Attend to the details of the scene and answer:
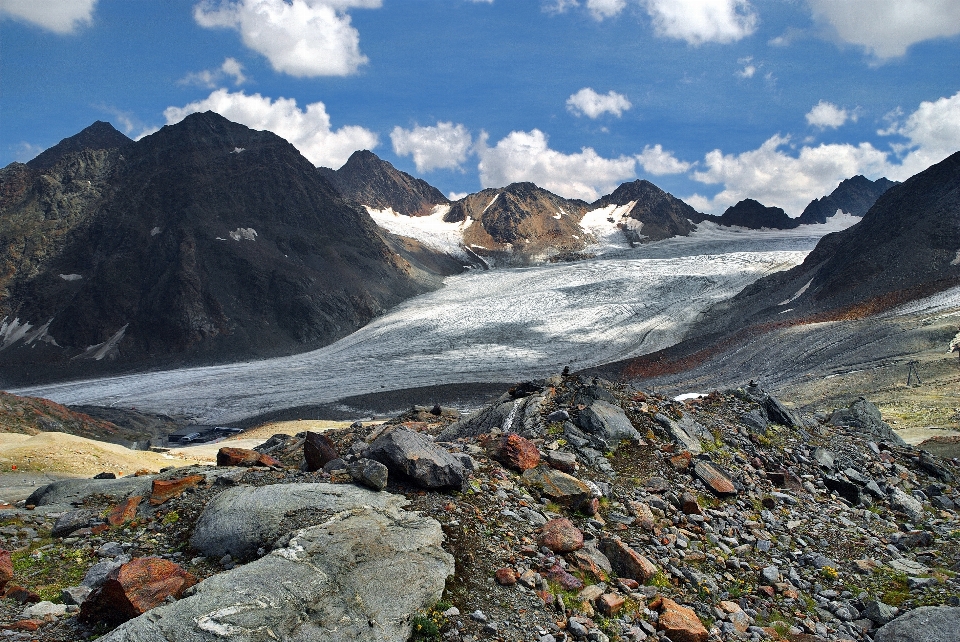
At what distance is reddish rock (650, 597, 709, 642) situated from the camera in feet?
19.8

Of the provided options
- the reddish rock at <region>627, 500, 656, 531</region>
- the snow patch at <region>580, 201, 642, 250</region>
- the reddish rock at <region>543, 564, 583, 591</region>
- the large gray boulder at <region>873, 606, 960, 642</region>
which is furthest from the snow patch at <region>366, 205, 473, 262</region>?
the reddish rock at <region>543, 564, 583, 591</region>

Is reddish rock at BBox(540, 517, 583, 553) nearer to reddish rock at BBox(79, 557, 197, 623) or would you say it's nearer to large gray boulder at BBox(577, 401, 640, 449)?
large gray boulder at BBox(577, 401, 640, 449)

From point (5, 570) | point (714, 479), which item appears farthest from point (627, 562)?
point (5, 570)

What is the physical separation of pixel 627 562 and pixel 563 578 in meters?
1.07

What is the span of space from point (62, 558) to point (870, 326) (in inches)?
1872

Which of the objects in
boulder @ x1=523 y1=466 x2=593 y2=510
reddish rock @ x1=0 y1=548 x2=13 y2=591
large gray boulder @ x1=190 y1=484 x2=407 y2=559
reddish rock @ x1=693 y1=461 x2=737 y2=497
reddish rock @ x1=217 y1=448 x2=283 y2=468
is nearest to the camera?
reddish rock @ x1=0 y1=548 x2=13 y2=591

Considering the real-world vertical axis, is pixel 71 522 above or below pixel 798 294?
below

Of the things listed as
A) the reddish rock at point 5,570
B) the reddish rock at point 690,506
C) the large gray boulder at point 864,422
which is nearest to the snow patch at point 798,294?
the large gray boulder at point 864,422

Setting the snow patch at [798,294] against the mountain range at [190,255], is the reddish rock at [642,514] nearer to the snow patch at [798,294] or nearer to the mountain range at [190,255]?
the snow patch at [798,294]

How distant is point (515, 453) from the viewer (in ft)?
29.7

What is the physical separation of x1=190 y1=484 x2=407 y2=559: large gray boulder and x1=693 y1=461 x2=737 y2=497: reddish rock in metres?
5.28

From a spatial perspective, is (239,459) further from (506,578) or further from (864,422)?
(864,422)

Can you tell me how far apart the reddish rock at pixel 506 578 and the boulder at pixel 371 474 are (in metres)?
2.10

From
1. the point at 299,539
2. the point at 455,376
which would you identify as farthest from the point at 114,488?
the point at 455,376
